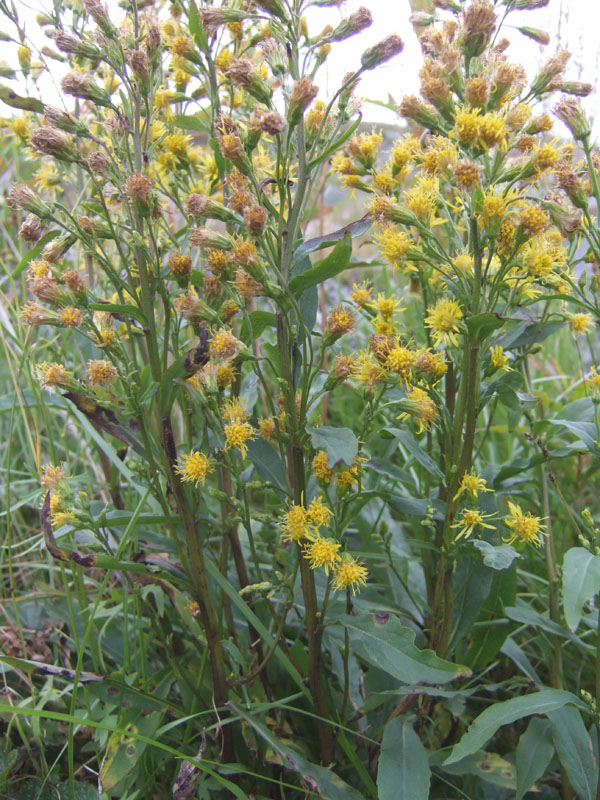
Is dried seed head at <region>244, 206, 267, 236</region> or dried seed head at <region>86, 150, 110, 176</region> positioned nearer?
dried seed head at <region>244, 206, 267, 236</region>

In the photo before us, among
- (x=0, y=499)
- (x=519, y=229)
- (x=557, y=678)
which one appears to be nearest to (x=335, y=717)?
(x=557, y=678)

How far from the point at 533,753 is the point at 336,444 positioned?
2.89 feet

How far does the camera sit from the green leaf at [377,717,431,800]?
56.4 inches

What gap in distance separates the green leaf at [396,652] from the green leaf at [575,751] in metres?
0.33

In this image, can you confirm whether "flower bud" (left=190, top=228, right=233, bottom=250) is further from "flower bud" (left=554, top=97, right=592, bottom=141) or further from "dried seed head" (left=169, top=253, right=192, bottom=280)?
"flower bud" (left=554, top=97, right=592, bottom=141)

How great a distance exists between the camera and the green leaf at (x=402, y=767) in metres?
1.43

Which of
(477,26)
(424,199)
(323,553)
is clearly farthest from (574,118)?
(323,553)

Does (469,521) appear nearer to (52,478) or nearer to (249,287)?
(249,287)

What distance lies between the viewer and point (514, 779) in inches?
63.5

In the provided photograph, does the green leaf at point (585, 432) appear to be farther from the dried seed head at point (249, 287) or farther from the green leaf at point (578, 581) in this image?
the dried seed head at point (249, 287)

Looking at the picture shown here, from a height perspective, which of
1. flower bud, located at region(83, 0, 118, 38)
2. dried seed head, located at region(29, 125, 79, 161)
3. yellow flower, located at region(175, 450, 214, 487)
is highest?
flower bud, located at region(83, 0, 118, 38)

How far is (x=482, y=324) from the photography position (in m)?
1.41

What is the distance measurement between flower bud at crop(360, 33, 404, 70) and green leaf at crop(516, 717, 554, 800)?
1.60 m

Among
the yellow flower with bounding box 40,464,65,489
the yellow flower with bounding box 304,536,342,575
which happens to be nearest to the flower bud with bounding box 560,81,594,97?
the yellow flower with bounding box 304,536,342,575
